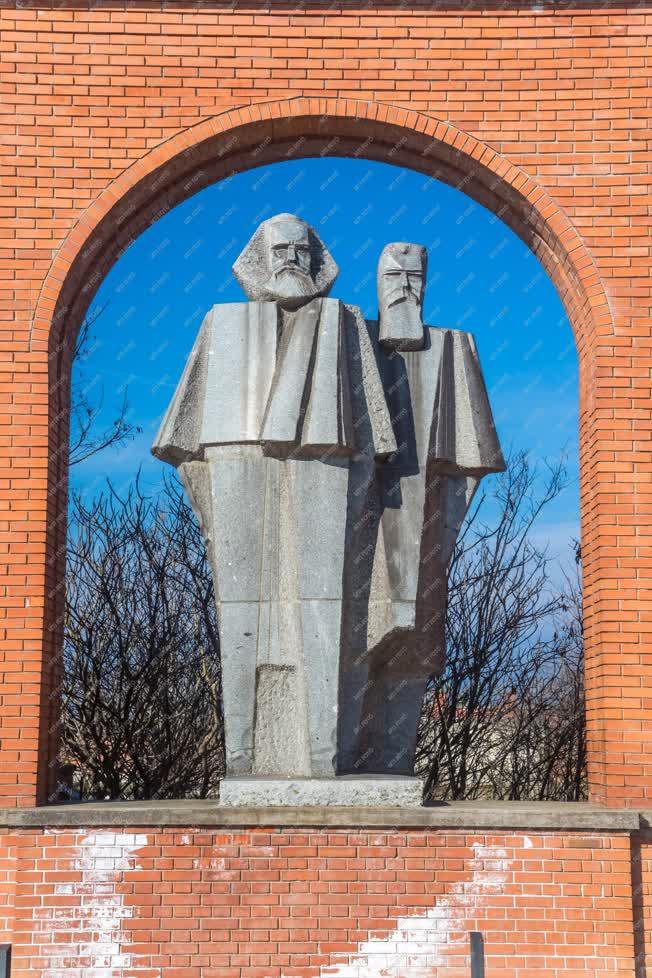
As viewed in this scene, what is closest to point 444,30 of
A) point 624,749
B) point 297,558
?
point 297,558

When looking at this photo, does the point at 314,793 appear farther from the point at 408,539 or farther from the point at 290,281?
the point at 290,281

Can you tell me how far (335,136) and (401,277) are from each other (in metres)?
1.13

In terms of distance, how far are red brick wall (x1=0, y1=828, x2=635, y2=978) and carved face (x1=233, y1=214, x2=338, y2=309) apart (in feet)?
9.60

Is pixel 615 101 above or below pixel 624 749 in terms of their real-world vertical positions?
above

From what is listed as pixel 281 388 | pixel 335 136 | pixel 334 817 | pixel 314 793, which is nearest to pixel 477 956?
pixel 334 817

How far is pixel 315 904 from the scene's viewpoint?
6.51 metres

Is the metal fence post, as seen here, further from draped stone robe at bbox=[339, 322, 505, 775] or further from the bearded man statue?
draped stone robe at bbox=[339, 322, 505, 775]

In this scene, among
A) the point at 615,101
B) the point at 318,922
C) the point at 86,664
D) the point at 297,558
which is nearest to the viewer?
the point at 318,922

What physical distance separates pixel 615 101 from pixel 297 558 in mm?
3361

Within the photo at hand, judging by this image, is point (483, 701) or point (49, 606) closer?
point (49, 606)

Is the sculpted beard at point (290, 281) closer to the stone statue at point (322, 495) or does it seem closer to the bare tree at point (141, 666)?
the stone statue at point (322, 495)

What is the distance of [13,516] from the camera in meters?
7.21

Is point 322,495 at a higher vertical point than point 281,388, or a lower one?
lower

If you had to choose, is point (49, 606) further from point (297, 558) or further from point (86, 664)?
point (86, 664)
